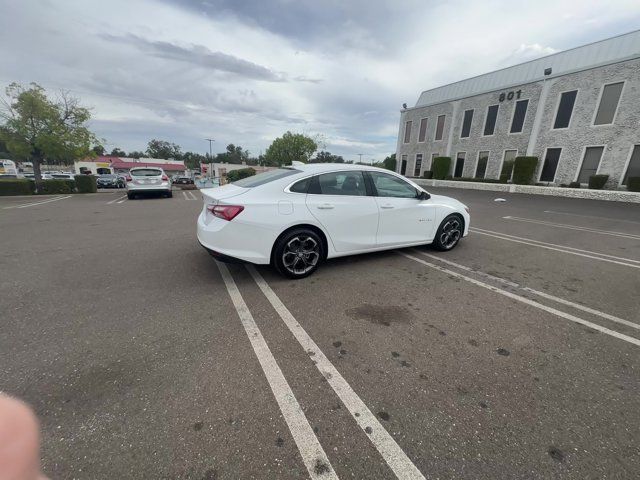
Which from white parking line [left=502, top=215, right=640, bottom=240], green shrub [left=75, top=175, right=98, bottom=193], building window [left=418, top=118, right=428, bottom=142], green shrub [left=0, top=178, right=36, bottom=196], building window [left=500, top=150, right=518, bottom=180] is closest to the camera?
white parking line [left=502, top=215, right=640, bottom=240]

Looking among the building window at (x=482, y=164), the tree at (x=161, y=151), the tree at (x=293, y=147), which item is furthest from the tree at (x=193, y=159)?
the building window at (x=482, y=164)

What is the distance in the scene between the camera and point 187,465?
166cm

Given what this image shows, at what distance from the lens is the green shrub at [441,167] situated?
1033 inches

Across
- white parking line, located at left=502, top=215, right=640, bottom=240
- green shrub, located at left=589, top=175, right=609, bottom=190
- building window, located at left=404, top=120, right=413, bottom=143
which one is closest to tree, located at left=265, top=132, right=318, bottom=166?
building window, located at left=404, top=120, right=413, bottom=143

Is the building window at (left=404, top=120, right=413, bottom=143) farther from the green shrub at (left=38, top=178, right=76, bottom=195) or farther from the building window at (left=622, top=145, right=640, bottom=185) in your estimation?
the green shrub at (left=38, top=178, right=76, bottom=195)

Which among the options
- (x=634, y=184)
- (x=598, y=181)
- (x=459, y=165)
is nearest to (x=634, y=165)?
(x=598, y=181)

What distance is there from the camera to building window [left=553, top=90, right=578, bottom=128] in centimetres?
1873

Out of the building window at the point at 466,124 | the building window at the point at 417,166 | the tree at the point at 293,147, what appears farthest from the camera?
the tree at the point at 293,147

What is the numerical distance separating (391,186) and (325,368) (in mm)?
3214

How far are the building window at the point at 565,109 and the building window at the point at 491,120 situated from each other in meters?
4.34

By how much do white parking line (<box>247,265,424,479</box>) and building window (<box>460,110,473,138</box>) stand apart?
28019mm

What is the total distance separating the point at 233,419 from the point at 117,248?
4914mm

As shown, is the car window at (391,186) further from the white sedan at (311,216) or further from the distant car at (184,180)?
the distant car at (184,180)

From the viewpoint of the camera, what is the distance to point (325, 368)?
2.41 meters
